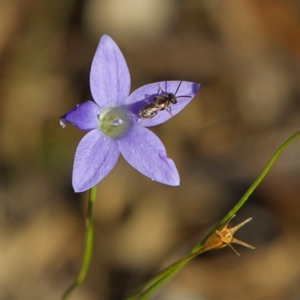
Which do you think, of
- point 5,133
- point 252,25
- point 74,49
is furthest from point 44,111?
point 252,25

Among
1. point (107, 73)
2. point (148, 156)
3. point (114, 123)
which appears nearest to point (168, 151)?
point (114, 123)

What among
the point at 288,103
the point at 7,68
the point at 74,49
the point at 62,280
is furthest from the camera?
the point at 288,103

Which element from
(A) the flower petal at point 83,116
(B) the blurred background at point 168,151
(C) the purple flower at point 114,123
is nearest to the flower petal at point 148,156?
(C) the purple flower at point 114,123

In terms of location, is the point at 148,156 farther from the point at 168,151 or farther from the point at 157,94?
the point at 168,151

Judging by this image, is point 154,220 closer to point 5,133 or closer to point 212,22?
point 5,133

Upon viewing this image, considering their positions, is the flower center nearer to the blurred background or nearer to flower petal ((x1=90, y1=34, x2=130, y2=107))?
flower petal ((x1=90, y1=34, x2=130, y2=107))

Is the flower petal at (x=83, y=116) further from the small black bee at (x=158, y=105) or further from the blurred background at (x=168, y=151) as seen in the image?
the blurred background at (x=168, y=151)

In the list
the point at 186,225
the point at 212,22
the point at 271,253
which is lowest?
the point at 271,253
